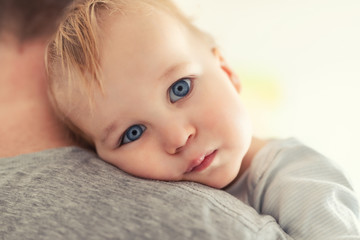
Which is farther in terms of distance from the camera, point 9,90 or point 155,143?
point 9,90

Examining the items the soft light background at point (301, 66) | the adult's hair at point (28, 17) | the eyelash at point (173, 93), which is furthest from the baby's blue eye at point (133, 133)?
the soft light background at point (301, 66)

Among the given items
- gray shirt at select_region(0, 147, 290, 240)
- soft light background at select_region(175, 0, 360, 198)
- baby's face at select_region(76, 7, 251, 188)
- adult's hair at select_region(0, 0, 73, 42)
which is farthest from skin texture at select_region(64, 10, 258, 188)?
soft light background at select_region(175, 0, 360, 198)

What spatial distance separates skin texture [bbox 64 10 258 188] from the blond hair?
0.02 meters

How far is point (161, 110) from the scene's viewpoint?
0.86m

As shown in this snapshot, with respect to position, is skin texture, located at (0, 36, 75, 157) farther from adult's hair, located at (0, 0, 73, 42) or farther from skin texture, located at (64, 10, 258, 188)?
skin texture, located at (64, 10, 258, 188)

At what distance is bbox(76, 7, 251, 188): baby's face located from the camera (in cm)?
86

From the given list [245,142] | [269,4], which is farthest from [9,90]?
[269,4]

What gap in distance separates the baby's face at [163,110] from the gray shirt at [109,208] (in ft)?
0.34

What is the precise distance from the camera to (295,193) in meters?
0.85

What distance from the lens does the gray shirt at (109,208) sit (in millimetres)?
633

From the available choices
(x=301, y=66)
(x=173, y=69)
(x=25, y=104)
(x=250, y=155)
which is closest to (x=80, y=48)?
(x=173, y=69)

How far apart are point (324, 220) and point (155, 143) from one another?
0.36 m

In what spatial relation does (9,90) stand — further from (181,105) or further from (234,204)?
(234,204)

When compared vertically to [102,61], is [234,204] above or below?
below
